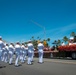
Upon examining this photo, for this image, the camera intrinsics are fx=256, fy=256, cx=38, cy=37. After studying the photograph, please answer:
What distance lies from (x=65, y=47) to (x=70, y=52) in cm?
87

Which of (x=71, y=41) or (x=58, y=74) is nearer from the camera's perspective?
(x=58, y=74)

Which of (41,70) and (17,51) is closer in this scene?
(41,70)

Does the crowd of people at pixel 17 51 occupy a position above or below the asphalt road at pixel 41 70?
above

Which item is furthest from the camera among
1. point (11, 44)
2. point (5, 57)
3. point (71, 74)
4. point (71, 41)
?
point (71, 41)

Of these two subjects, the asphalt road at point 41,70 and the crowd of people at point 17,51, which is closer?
the asphalt road at point 41,70

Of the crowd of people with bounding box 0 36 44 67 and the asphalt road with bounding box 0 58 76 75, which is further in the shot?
the crowd of people with bounding box 0 36 44 67

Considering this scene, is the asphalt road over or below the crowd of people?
below

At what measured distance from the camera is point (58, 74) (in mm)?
12219

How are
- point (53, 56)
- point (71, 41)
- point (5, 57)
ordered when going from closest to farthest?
point (5, 57)
point (71, 41)
point (53, 56)

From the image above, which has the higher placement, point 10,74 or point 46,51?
point 46,51

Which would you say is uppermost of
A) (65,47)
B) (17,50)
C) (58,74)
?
(65,47)

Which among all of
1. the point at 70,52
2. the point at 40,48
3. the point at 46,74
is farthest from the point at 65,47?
the point at 46,74

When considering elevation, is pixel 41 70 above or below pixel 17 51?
below

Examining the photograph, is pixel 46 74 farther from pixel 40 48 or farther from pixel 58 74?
pixel 40 48
